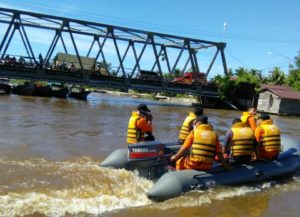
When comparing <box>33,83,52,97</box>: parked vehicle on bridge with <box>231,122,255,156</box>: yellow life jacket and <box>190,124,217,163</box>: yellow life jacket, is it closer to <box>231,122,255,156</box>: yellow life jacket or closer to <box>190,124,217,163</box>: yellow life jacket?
<box>231,122,255,156</box>: yellow life jacket

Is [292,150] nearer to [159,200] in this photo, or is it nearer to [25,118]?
[159,200]

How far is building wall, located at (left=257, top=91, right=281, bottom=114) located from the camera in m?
47.0

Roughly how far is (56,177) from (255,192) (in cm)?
424

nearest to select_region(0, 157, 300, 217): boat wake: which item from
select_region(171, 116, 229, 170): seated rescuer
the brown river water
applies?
the brown river water

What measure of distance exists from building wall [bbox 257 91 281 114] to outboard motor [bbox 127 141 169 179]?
1538 inches

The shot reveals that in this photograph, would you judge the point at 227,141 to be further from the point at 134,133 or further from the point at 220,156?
the point at 134,133

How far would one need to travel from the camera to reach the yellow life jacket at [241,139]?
32.4ft

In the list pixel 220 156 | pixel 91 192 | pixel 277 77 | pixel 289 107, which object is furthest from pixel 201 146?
pixel 277 77

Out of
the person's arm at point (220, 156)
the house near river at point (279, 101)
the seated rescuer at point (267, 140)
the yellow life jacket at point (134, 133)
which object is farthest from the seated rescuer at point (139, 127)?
the house near river at point (279, 101)

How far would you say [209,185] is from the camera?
8.87m

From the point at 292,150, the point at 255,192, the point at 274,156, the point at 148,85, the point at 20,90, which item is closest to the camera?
the point at 255,192

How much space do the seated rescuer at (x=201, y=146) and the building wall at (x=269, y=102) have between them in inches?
1563

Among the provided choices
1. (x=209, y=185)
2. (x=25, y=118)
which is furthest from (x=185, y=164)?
(x=25, y=118)

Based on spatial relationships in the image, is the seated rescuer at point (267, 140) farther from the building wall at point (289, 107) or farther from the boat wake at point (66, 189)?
the building wall at point (289, 107)
